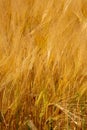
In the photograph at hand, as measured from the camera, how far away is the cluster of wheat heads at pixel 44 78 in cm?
178

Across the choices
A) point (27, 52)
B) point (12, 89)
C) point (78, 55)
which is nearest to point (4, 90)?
point (12, 89)

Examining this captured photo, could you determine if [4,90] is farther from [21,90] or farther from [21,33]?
[21,33]

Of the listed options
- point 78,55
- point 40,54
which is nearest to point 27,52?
point 40,54

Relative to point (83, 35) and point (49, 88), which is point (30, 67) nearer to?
point (49, 88)

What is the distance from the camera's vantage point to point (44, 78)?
180cm

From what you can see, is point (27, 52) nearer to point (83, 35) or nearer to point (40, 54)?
point (40, 54)

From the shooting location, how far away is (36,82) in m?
1.80

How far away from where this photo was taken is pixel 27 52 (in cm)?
182

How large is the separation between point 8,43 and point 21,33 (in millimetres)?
58

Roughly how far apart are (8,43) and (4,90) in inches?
6.5

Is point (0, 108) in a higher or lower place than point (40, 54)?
lower

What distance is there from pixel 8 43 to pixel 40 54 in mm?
120

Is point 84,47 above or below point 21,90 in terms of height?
above

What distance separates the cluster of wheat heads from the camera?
178 cm
